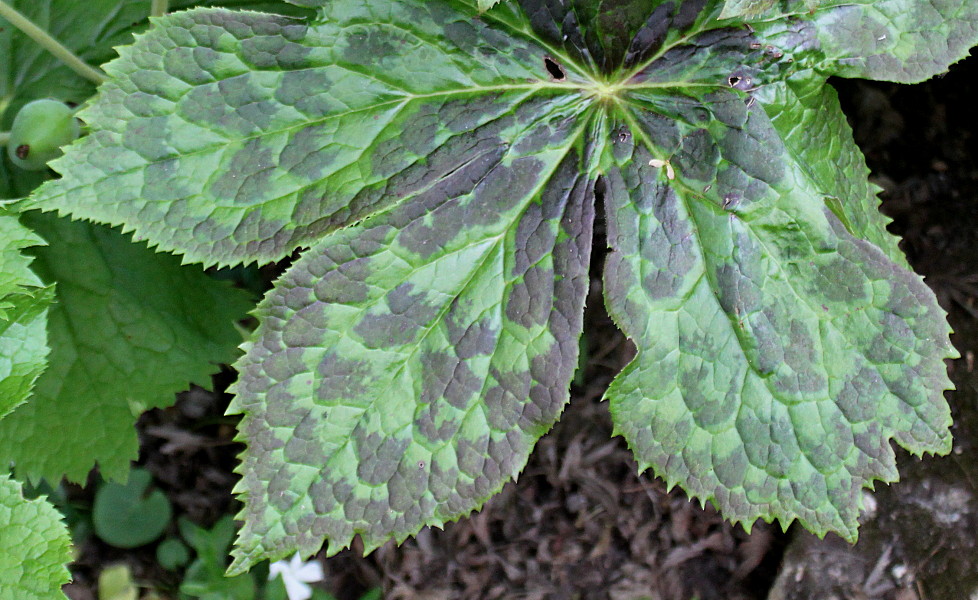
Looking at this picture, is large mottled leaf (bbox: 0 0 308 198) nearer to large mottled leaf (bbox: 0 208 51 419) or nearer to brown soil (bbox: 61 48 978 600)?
large mottled leaf (bbox: 0 208 51 419)

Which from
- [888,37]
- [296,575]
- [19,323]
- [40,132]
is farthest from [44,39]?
[888,37]

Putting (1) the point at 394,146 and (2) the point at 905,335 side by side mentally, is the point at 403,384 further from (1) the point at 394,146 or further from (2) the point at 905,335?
(2) the point at 905,335

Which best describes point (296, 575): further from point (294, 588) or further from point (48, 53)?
point (48, 53)

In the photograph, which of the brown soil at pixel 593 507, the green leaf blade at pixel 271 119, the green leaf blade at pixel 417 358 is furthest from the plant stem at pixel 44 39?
the brown soil at pixel 593 507

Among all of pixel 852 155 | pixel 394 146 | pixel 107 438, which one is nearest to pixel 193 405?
pixel 107 438

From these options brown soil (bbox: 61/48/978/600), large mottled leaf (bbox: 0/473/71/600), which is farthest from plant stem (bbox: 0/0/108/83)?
brown soil (bbox: 61/48/978/600)

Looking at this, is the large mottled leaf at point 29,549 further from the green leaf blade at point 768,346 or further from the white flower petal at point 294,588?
the green leaf blade at point 768,346
